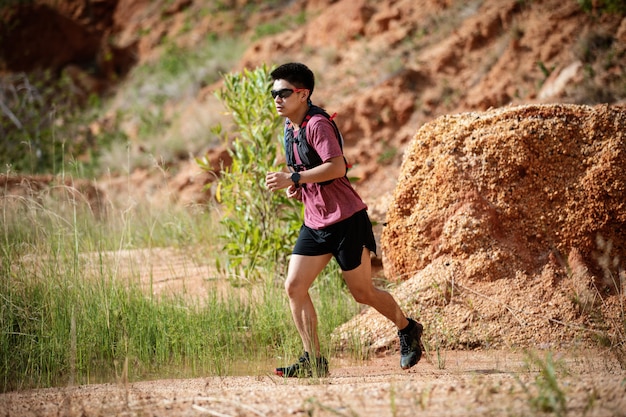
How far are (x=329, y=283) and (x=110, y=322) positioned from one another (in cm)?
199

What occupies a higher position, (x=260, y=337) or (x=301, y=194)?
(x=301, y=194)

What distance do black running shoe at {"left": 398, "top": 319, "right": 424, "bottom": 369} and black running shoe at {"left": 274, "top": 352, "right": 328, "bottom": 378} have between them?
545 millimetres

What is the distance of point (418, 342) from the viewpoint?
14.5 feet

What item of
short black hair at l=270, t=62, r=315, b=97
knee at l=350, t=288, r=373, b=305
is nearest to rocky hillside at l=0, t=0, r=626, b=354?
knee at l=350, t=288, r=373, b=305

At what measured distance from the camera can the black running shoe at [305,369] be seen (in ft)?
13.4

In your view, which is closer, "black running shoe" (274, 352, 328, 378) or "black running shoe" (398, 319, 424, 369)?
"black running shoe" (274, 352, 328, 378)

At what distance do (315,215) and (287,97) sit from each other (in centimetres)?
73

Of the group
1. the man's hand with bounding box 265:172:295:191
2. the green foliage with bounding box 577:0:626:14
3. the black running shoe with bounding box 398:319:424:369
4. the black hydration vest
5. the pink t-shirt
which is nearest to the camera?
the man's hand with bounding box 265:172:295:191

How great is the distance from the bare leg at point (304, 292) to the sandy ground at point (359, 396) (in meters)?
0.26

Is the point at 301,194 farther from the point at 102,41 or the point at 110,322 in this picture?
the point at 102,41

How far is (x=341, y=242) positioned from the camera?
13.5ft

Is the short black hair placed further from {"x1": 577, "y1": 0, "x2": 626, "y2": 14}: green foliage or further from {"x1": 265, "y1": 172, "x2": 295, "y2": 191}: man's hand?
{"x1": 577, "y1": 0, "x2": 626, "y2": 14}: green foliage

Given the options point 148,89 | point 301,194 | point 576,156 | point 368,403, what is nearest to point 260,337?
point 301,194

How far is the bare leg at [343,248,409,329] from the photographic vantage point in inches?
165
